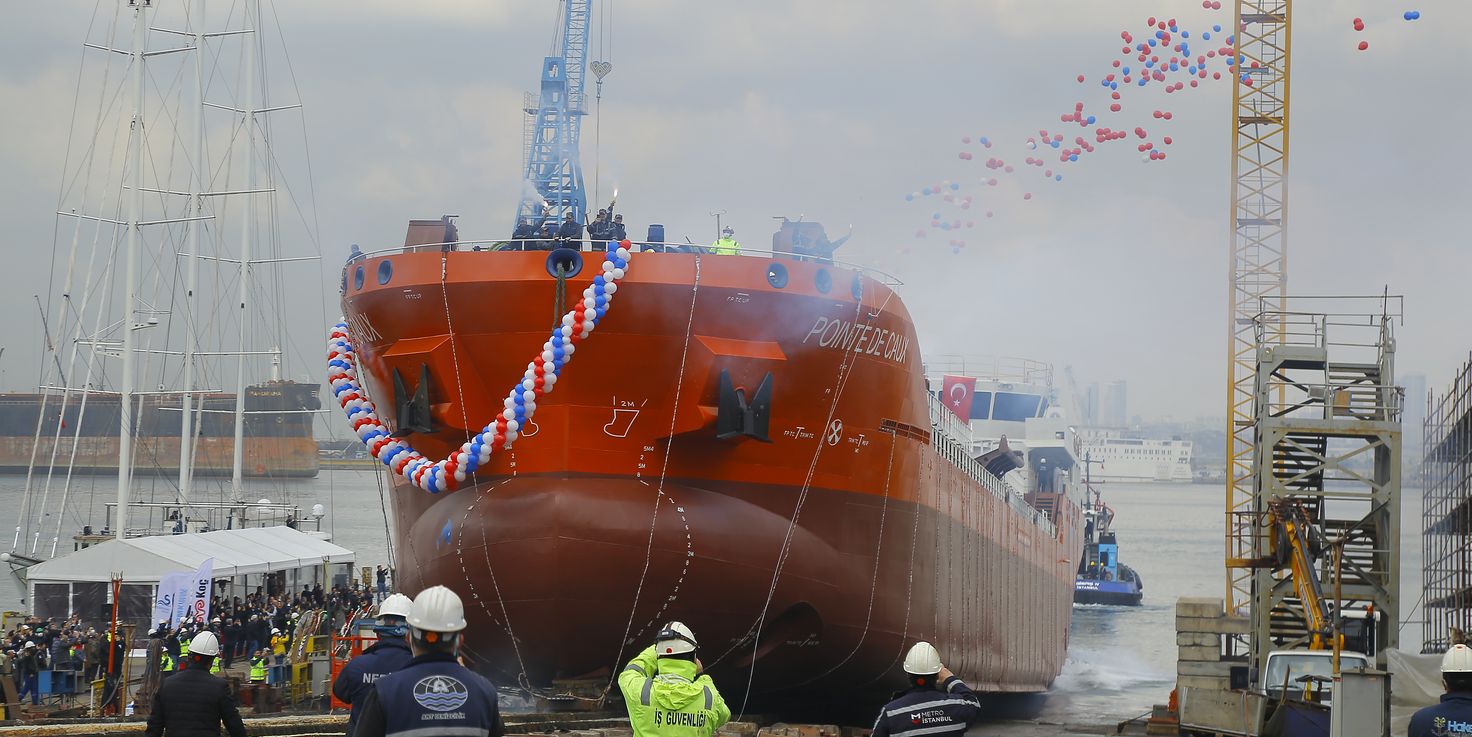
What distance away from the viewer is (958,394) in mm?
39750

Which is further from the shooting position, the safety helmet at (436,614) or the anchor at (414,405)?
the anchor at (414,405)

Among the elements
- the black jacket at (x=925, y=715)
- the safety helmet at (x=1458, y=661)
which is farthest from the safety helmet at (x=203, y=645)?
the safety helmet at (x=1458, y=661)

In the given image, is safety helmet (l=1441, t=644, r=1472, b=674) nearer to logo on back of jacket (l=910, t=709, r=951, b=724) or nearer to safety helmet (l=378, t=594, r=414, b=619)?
logo on back of jacket (l=910, t=709, r=951, b=724)

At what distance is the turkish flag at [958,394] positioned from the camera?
3944 cm

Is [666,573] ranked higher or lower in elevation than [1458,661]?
lower

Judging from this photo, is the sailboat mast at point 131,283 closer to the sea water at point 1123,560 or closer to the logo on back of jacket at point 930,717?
the sea water at point 1123,560

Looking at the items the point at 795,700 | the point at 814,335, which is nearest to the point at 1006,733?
the point at 795,700

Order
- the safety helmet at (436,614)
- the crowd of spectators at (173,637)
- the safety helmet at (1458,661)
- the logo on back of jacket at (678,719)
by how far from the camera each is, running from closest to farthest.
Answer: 1. the safety helmet at (436,614)
2. the safety helmet at (1458,661)
3. the logo on back of jacket at (678,719)
4. the crowd of spectators at (173,637)

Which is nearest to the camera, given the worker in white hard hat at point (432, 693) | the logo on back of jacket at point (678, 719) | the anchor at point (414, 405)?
the worker in white hard hat at point (432, 693)

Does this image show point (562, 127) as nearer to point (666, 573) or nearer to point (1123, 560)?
point (666, 573)

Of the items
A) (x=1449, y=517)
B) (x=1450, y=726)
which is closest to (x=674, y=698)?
(x=1450, y=726)

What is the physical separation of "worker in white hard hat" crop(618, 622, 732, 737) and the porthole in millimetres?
9469

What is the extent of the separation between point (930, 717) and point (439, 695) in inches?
102

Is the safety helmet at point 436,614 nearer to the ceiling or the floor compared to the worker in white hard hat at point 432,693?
nearer to the ceiling
